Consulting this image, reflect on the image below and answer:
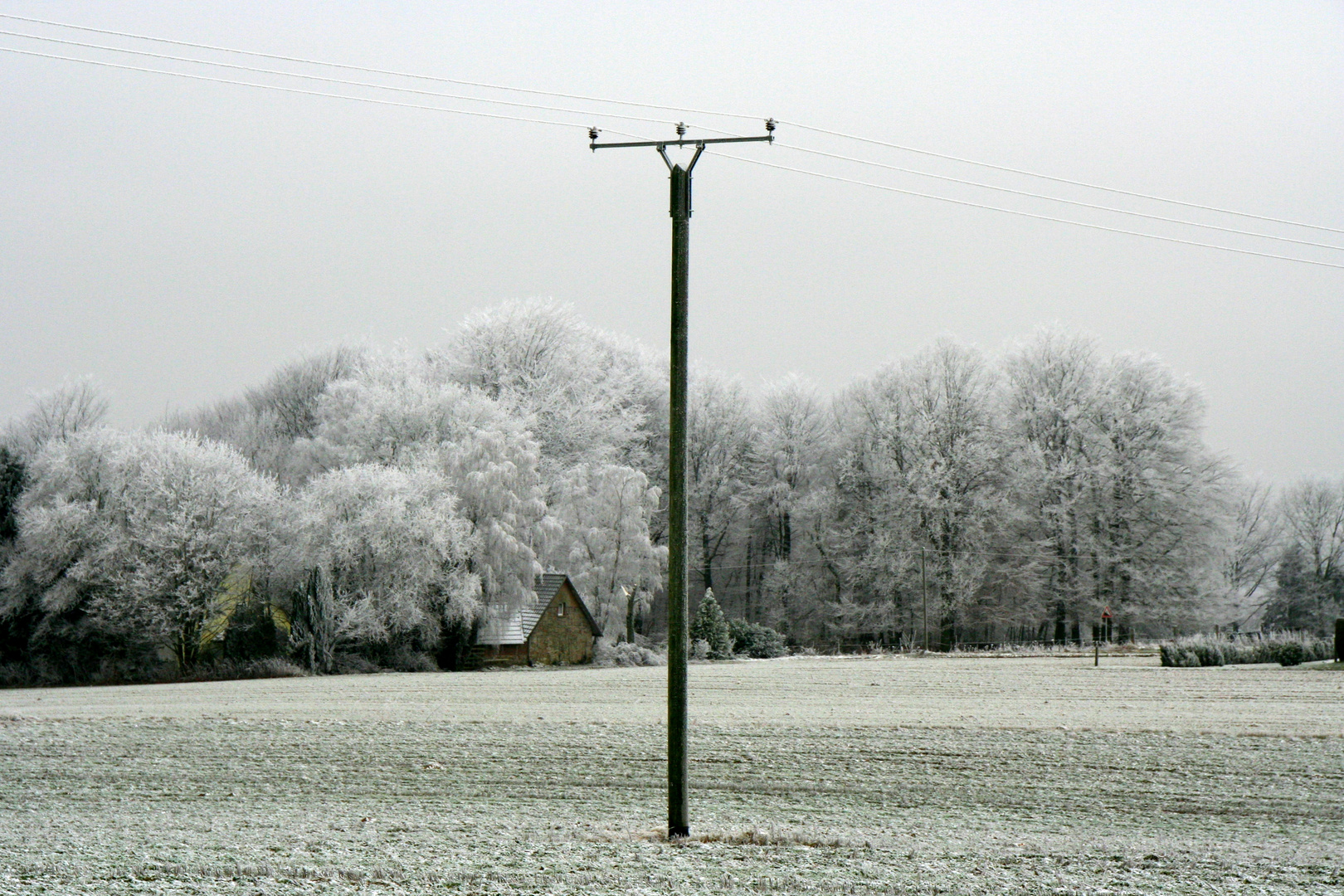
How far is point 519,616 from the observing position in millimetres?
47625

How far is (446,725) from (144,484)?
27850 mm

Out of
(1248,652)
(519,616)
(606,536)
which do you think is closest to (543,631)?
(519,616)

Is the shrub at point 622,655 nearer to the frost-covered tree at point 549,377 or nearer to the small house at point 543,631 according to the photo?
the small house at point 543,631

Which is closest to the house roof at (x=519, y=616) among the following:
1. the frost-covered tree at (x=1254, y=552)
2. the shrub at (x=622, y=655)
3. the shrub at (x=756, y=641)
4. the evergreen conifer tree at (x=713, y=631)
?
the shrub at (x=622, y=655)

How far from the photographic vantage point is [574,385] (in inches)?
2261

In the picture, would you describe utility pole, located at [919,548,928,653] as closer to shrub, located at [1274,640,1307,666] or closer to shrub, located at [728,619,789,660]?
shrub, located at [728,619,789,660]

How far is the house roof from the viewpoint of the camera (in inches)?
1813

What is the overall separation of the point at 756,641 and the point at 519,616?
12421 millimetres

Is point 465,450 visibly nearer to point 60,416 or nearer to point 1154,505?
point 60,416

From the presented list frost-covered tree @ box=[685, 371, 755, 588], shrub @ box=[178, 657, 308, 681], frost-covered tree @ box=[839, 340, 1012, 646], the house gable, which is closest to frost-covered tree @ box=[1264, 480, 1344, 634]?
frost-covered tree @ box=[839, 340, 1012, 646]

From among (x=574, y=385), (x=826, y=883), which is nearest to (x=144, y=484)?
(x=574, y=385)

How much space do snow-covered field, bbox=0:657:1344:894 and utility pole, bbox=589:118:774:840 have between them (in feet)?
1.81

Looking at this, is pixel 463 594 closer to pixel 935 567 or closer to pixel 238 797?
pixel 935 567

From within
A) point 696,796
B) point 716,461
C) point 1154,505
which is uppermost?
point 716,461
